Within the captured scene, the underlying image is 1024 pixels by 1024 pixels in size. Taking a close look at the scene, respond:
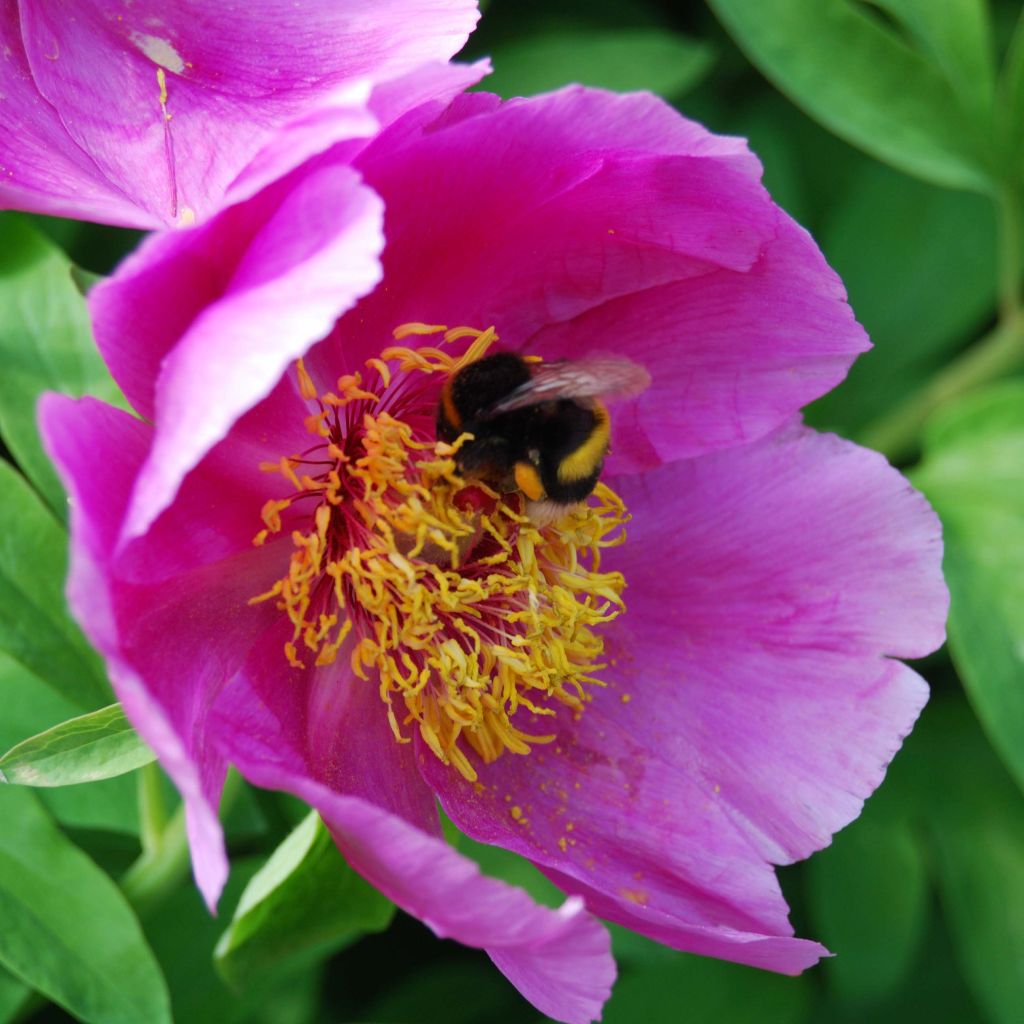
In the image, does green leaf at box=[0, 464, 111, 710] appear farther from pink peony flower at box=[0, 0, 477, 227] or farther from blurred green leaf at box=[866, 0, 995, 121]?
blurred green leaf at box=[866, 0, 995, 121]

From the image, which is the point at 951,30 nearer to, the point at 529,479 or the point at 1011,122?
the point at 1011,122

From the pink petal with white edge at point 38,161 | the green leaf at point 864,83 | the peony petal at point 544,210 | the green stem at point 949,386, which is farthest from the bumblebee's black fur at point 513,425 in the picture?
the green stem at point 949,386

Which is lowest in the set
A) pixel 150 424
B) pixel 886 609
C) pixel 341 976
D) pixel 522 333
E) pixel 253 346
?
pixel 341 976

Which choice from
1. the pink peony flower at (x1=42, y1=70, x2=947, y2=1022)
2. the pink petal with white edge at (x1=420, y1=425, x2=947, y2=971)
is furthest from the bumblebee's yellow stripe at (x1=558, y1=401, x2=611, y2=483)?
the pink petal with white edge at (x1=420, y1=425, x2=947, y2=971)

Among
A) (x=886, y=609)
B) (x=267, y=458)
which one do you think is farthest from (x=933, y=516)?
(x=267, y=458)

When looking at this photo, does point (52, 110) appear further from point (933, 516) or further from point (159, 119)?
point (933, 516)

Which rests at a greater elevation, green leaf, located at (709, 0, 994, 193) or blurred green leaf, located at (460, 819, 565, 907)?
green leaf, located at (709, 0, 994, 193)

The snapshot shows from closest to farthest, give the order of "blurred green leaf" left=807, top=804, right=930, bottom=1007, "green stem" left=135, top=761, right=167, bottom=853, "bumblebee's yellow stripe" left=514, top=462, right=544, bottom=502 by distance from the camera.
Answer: "bumblebee's yellow stripe" left=514, top=462, right=544, bottom=502 → "green stem" left=135, top=761, right=167, bottom=853 → "blurred green leaf" left=807, top=804, right=930, bottom=1007

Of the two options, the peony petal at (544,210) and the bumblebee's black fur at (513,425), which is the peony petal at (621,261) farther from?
the bumblebee's black fur at (513,425)
